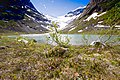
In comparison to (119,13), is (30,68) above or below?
below

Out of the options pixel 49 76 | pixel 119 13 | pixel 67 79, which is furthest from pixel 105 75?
pixel 119 13

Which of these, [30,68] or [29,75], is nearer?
[29,75]

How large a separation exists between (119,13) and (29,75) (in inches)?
557

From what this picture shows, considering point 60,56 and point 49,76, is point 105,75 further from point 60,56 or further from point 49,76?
point 60,56

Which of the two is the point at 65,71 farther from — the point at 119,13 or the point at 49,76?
the point at 119,13

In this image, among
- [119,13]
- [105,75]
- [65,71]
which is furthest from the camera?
[119,13]

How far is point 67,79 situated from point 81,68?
3252mm

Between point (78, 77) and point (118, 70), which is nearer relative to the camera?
point (78, 77)

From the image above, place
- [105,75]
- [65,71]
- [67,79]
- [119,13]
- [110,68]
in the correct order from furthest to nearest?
1. [119,13]
2. [110,68]
3. [65,71]
4. [105,75]
5. [67,79]

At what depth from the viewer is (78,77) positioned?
49.5ft

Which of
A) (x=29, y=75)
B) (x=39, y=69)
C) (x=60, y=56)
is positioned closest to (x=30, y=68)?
(x=39, y=69)

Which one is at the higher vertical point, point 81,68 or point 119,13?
point 119,13

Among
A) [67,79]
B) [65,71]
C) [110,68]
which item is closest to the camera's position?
[67,79]

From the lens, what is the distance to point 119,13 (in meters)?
25.0
